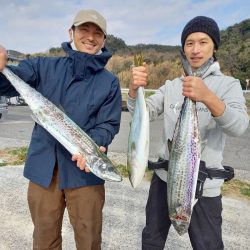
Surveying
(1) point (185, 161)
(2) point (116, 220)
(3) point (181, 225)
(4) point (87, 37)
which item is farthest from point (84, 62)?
(2) point (116, 220)

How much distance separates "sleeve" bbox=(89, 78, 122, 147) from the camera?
2.81m

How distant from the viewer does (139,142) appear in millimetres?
2396

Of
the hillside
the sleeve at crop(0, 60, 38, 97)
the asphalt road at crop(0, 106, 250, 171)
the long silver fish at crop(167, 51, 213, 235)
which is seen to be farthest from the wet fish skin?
the hillside

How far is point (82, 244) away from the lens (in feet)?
9.96

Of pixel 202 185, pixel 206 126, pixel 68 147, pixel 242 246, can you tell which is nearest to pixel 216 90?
pixel 206 126

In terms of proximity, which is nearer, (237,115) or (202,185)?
(237,115)

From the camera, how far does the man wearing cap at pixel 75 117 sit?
2.86 m

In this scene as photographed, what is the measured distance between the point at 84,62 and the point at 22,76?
0.49 m

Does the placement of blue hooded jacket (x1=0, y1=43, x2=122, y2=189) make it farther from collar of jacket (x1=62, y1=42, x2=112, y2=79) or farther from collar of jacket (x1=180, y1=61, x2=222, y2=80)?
collar of jacket (x1=180, y1=61, x2=222, y2=80)

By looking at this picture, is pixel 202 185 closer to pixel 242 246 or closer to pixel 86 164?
pixel 86 164

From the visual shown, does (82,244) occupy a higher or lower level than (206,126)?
lower

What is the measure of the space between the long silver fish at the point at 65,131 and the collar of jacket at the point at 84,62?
0.37 m

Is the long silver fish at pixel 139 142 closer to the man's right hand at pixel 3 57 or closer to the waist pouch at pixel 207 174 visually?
the waist pouch at pixel 207 174

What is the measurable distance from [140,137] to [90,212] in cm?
92
